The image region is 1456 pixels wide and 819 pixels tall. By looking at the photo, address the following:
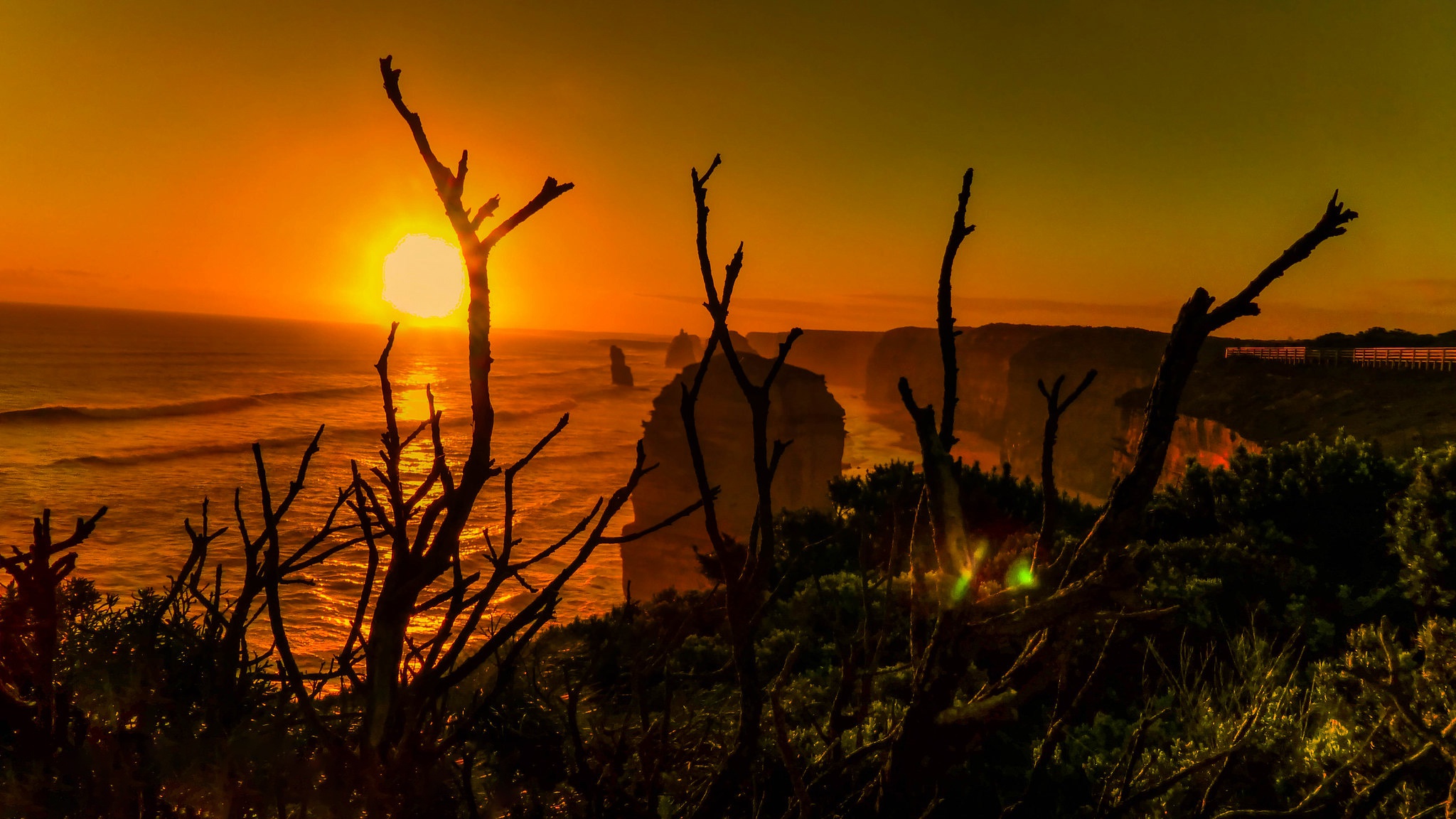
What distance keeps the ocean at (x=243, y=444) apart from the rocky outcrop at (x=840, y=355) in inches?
1495

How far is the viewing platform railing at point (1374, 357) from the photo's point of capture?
1239 inches

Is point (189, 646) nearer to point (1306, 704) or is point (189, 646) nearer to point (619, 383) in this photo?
point (1306, 704)

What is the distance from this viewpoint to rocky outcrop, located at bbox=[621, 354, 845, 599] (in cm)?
2881

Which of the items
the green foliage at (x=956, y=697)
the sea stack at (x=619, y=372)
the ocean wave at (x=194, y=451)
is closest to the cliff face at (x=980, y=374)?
the sea stack at (x=619, y=372)

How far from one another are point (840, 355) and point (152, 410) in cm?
11639

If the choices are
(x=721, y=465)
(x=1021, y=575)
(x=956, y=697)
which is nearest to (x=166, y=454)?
(x=721, y=465)

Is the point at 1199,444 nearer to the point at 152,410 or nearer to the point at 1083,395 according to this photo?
the point at 1083,395

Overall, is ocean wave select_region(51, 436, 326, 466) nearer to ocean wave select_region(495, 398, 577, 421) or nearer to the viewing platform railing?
ocean wave select_region(495, 398, 577, 421)

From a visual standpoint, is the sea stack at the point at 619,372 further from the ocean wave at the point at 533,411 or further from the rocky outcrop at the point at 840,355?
the rocky outcrop at the point at 840,355

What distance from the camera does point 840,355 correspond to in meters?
158

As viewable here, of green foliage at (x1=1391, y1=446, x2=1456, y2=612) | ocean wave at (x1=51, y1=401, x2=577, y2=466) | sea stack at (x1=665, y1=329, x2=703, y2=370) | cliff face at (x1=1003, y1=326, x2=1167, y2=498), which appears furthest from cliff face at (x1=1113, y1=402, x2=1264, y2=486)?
→ sea stack at (x1=665, y1=329, x2=703, y2=370)

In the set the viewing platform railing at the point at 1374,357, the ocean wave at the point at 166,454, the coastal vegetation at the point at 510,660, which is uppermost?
the viewing platform railing at the point at 1374,357

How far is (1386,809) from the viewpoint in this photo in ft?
12.7

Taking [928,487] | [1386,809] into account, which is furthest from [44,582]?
[1386,809]
